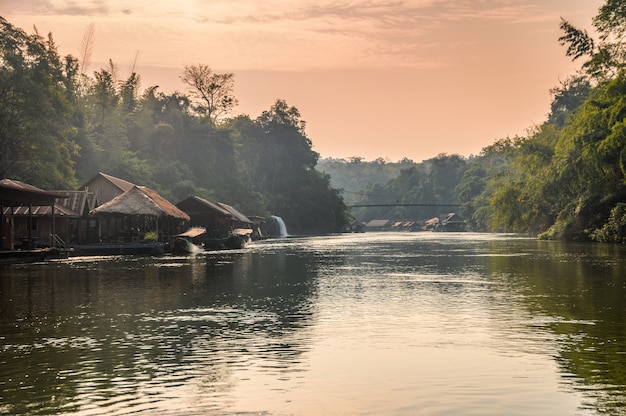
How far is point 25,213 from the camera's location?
57500mm

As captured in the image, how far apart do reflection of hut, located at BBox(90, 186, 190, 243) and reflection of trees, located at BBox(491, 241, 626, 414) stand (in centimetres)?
3137

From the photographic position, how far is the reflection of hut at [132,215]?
60.9m

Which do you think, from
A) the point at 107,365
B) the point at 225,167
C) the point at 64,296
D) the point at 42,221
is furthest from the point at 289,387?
the point at 225,167

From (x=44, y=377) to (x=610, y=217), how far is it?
204ft

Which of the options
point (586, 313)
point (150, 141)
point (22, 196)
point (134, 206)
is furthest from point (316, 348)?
point (150, 141)

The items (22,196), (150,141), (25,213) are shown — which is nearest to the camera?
(22,196)

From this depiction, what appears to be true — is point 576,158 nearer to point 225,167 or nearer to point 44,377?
point 44,377

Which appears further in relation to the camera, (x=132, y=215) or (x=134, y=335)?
(x=132, y=215)

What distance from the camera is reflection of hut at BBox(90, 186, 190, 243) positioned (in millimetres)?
60931

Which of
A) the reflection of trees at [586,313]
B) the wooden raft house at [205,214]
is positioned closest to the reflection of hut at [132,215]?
the wooden raft house at [205,214]

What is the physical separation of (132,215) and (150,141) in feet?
198

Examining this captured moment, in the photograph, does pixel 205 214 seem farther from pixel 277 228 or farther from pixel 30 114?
pixel 277 228

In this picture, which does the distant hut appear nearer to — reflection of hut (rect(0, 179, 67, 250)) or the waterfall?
reflection of hut (rect(0, 179, 67, 250))

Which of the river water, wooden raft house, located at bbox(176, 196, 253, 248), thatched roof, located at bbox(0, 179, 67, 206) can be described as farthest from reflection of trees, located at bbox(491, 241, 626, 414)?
wooden raft house, located at bbox(176, 196, 253, 248)
